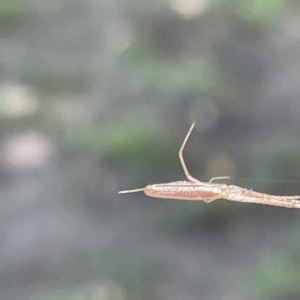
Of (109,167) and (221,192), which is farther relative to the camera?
(109,167)

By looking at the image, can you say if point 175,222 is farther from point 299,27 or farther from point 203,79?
point 299,27

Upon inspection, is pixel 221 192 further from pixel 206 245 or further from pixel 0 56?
pixel 0 56

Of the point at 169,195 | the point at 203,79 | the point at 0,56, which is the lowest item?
the point at 169,195

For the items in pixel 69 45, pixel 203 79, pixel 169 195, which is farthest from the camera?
pixel 69 45

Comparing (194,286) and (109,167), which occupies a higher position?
(109,167)

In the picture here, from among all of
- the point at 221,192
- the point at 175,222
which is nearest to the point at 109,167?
the point at 175,222

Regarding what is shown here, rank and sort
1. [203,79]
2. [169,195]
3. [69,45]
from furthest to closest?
[69,45] < [203,79] < [169,195]
